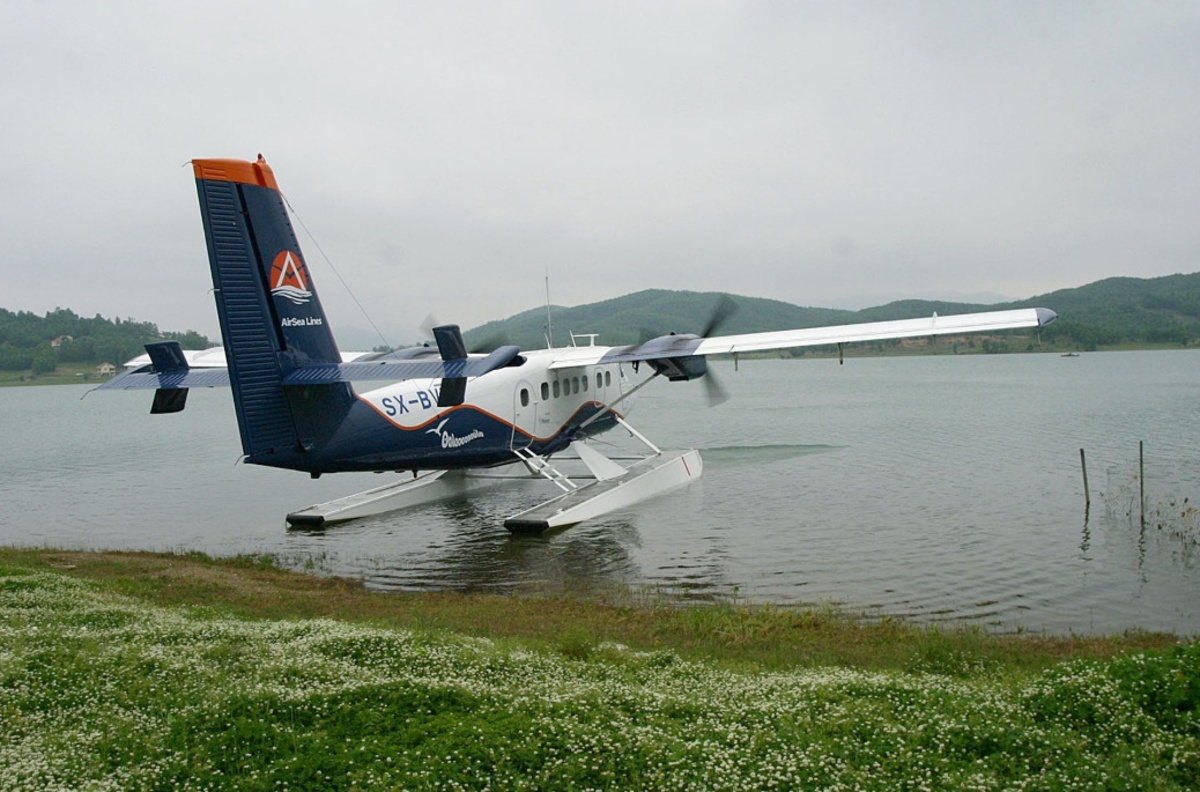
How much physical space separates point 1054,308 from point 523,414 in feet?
409

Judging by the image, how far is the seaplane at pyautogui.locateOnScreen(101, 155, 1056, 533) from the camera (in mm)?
12625

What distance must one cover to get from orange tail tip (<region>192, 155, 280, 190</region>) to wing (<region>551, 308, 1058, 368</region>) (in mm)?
7995

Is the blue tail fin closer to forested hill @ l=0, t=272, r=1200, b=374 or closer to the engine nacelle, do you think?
the engine nacelle

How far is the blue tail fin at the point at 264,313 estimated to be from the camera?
12398 mm

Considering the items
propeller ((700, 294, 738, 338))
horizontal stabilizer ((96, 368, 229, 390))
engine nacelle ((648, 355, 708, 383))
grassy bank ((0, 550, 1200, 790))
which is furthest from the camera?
engine nacelle ((648, 355, 708, 383))

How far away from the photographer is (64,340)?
106188mm

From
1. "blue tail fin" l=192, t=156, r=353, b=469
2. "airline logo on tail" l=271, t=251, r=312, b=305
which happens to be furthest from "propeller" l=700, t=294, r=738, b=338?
"airline logo on tail" l=271, t=251, r=312, b=305

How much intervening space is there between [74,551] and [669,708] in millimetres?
14459

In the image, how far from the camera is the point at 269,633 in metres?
8.01

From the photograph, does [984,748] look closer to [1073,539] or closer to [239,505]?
[1073,539]

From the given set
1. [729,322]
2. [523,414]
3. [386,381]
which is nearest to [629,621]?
[386,381]

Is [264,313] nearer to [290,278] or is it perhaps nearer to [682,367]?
[290,278]


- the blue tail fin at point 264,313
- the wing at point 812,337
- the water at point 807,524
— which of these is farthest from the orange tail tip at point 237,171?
the wing at point 812,337

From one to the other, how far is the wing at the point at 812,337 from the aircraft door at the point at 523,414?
1059mm
